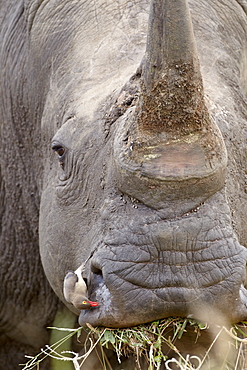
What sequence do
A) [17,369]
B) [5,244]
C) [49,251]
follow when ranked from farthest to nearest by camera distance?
[17,369]
[5,244]
[49,251]

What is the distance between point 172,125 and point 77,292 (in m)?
0.82

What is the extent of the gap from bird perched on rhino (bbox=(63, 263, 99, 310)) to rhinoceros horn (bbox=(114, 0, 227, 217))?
0.48 m

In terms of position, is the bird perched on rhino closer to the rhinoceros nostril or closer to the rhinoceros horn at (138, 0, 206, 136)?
the rhinoceros nostril

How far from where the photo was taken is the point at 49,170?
430cm

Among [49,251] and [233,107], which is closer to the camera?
[233,107]

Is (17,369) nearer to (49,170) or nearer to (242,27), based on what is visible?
(49,170)

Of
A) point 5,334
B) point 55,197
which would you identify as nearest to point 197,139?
point 55,197

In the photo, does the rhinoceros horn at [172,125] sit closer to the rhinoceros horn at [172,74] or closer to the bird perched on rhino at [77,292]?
the rhinoceros horn at [172,74]

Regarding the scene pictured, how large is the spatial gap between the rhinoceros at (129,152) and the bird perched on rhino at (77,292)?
4cm

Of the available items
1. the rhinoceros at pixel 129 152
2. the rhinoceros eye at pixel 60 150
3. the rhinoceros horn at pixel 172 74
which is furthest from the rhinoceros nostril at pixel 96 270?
the rhinoceros eye at pixel 60 150

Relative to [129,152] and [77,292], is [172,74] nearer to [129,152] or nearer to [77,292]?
[129,152]

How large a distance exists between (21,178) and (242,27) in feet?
5.41

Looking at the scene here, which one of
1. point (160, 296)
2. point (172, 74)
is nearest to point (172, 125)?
point (172, 74)

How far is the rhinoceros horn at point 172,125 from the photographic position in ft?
9.96
